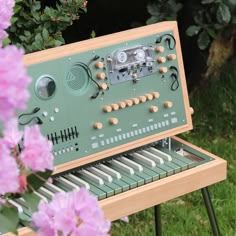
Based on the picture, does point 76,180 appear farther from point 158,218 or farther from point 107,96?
point 158,218

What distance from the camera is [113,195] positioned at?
7.16 ft

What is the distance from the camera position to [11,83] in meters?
0.72

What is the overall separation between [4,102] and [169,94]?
175 centimetres

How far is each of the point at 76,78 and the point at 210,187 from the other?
6.01ft

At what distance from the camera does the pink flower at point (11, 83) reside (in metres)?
0.72

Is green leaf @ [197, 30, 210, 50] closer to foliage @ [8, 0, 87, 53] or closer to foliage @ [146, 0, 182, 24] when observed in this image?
foliage @ [146, 0, 182, 24]

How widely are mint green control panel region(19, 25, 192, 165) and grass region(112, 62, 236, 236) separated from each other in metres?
1.14

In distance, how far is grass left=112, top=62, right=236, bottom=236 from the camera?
138 inches

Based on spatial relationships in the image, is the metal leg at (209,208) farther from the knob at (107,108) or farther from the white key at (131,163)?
the knob at (107,108)

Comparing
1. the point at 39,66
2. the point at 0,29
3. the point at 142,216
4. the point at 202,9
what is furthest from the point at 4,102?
the point at 202,9

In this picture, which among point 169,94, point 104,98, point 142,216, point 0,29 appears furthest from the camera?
point 142,216

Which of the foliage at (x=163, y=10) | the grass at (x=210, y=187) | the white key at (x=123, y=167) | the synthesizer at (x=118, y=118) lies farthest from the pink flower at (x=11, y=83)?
the foliage at (x=163, y=10)

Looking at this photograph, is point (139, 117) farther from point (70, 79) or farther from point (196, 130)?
point (196, 130)

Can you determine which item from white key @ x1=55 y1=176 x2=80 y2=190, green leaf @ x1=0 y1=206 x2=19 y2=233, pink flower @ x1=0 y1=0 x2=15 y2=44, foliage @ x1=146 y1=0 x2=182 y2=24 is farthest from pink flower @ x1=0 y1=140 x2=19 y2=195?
foliage @ x1=146 y1=0 x2=182 y2=24
